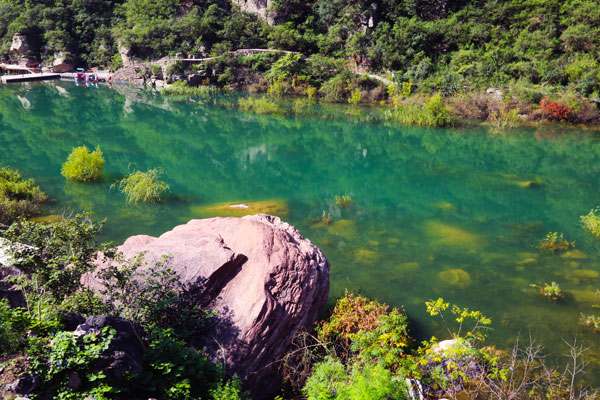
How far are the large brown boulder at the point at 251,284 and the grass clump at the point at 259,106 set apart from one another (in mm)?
20699

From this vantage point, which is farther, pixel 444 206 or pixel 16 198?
pixel 444 206

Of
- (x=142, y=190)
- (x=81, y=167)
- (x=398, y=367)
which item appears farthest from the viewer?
(x=81, y=167)


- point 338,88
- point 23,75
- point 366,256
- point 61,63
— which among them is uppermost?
point 61,63

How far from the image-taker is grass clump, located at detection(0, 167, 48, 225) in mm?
9617

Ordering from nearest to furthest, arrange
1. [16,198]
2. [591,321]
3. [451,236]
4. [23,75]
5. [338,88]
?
1. [591,321]
2. [451,236]
3. [16,198]
4. [338,88]
5. [23,75]

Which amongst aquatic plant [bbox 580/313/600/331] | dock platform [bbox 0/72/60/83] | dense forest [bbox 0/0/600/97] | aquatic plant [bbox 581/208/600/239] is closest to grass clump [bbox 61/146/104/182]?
aquatic plant [bbox 580/313/600/331]

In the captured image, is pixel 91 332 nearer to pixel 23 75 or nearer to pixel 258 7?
pixel 258 7

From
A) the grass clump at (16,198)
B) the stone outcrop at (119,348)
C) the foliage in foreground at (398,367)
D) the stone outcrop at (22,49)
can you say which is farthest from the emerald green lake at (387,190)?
the stone outcrop at (22,49)

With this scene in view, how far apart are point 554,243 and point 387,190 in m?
5.22

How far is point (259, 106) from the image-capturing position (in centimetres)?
2739

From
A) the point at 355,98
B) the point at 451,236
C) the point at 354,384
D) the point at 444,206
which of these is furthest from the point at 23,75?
the point at 354,384

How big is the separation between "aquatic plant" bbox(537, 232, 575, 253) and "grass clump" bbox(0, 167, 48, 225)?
42.1ft

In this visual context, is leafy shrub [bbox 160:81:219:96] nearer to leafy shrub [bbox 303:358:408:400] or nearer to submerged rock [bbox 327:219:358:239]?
submerged rock [bbox 327:219:358:239]

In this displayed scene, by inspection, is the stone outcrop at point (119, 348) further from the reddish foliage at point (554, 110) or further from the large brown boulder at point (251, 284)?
the reddish foliage at point (554, 110)
